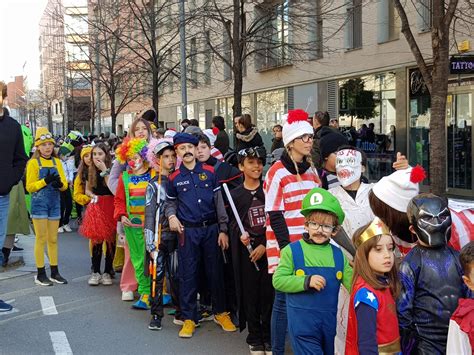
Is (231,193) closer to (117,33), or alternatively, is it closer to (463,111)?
(463,111)

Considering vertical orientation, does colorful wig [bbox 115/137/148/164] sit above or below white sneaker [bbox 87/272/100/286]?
above

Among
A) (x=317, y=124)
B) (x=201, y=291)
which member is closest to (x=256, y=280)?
(x=201, y=291)

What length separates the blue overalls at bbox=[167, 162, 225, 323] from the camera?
6.26m

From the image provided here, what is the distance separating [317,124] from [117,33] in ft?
41.4

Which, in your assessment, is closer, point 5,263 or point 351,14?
point 5,263

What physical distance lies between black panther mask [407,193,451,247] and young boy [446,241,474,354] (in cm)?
21

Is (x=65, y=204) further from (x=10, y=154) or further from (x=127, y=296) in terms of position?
(x=10, y=154)

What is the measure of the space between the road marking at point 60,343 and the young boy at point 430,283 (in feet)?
11.1

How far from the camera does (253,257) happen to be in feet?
18.6

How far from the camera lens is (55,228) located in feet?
26.6

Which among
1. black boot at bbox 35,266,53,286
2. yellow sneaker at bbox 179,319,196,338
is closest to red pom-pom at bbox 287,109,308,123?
yellow sneaker at bbox 179,319,196,338

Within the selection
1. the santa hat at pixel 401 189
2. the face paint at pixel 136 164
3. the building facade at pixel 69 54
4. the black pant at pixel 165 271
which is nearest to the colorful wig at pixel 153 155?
the face paint at pixel 136 164

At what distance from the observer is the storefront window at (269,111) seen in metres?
26.5

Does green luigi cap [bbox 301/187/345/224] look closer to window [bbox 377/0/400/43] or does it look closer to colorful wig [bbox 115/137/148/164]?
colorful wig [bbox 115/137/148/164]
